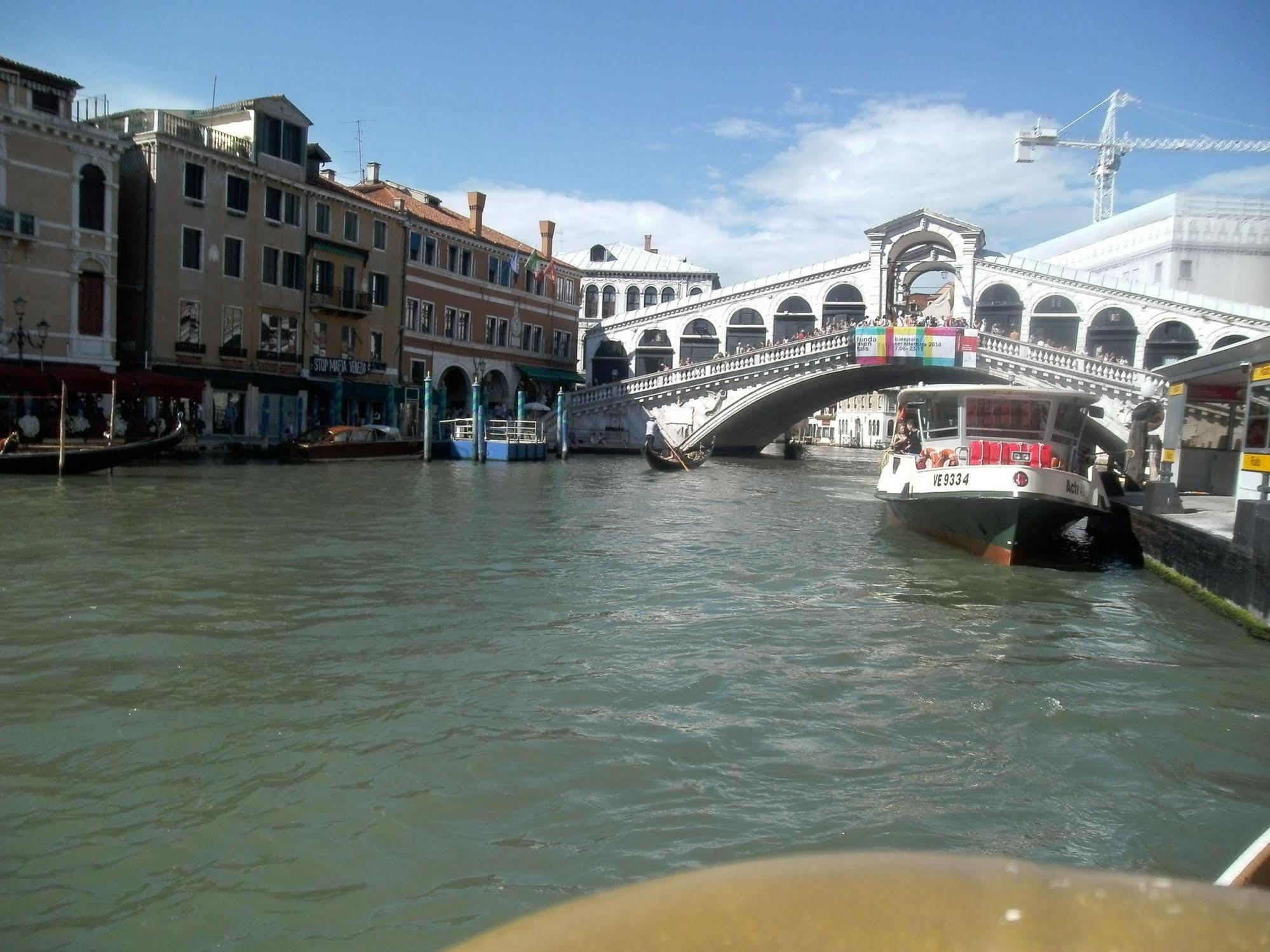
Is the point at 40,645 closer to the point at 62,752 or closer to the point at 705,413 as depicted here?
the point at 62,752

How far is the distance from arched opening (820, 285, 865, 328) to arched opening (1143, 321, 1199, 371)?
923 centimetres

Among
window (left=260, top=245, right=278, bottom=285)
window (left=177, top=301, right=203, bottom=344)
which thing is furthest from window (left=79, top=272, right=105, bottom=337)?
window (left=260, top=245, right=278, bottom=285)

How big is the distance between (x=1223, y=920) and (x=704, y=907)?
557 millimetres

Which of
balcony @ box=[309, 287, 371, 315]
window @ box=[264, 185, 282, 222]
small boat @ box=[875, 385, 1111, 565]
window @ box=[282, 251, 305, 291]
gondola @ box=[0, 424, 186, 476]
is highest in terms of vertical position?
window @ box=[264, 185, 282, 222]

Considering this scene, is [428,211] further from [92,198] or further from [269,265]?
[92,198]

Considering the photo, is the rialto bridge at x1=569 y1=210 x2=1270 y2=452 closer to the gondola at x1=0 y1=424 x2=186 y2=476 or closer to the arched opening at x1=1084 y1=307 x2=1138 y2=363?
the arched opening at x1=1084 y1=307 x2=1138 y2=363

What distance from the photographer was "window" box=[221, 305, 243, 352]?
24.6 meters

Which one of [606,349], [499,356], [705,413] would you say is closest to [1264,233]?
[705,413]

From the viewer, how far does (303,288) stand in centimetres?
2692

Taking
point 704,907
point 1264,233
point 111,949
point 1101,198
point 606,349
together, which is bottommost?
point 111,949

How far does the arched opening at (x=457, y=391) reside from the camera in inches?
1348

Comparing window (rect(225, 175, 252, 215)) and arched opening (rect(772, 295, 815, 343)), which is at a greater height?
window (rect(225, 175, 252, 215))

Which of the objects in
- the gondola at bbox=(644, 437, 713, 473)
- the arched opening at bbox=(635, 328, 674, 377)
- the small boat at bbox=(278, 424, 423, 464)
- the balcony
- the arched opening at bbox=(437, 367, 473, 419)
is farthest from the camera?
the arched opening at bbox=(635, 328, 674, 377)

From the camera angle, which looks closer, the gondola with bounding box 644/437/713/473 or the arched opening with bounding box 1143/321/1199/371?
the gondola with bounding box 644/437/713/473
